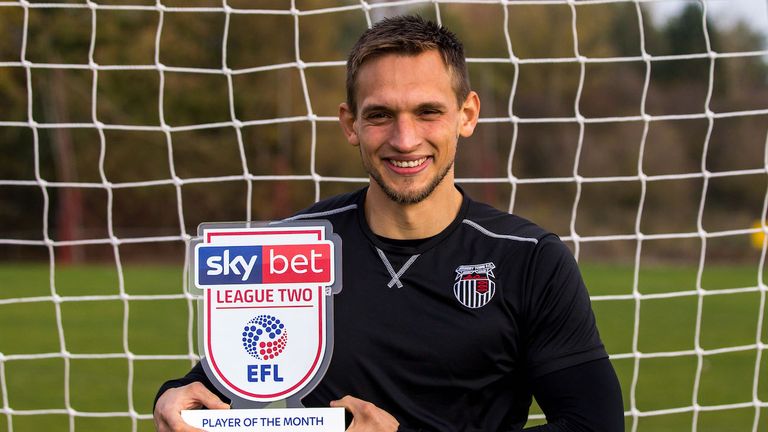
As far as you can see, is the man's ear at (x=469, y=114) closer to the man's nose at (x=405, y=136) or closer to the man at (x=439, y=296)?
the man at (x=439, y=296)

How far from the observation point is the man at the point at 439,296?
6.06 feet

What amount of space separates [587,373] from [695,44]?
3416 cm

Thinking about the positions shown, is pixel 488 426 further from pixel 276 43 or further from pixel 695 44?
pixel 695 44

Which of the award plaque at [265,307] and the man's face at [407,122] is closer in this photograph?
the award plaque at [265,307]

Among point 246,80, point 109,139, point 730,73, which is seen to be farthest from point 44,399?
point 730,73

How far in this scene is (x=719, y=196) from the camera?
28.6 meters

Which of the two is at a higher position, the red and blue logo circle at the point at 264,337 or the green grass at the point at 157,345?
the red and blue logo circle at the point at 264,337

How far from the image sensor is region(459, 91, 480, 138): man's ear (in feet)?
6.53

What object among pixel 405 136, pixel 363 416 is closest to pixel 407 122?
pixel 405 136

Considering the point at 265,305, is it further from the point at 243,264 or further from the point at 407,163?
the point at 407,163

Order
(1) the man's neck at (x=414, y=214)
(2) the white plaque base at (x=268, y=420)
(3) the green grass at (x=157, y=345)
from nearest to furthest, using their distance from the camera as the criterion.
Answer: (2) the white plaque base at (x=268, y=420)
(1) the man's neck at (x=414, y=214)
(3) the green grass at (x=157, y=345)

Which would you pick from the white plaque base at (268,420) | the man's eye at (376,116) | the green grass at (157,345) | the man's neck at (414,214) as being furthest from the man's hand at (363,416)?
the green grass at (157,345)

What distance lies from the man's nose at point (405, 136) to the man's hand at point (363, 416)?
49 cm

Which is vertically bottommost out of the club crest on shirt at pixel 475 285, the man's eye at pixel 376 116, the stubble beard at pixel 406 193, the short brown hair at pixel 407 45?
the club crest on shirt at pixel 475 285
